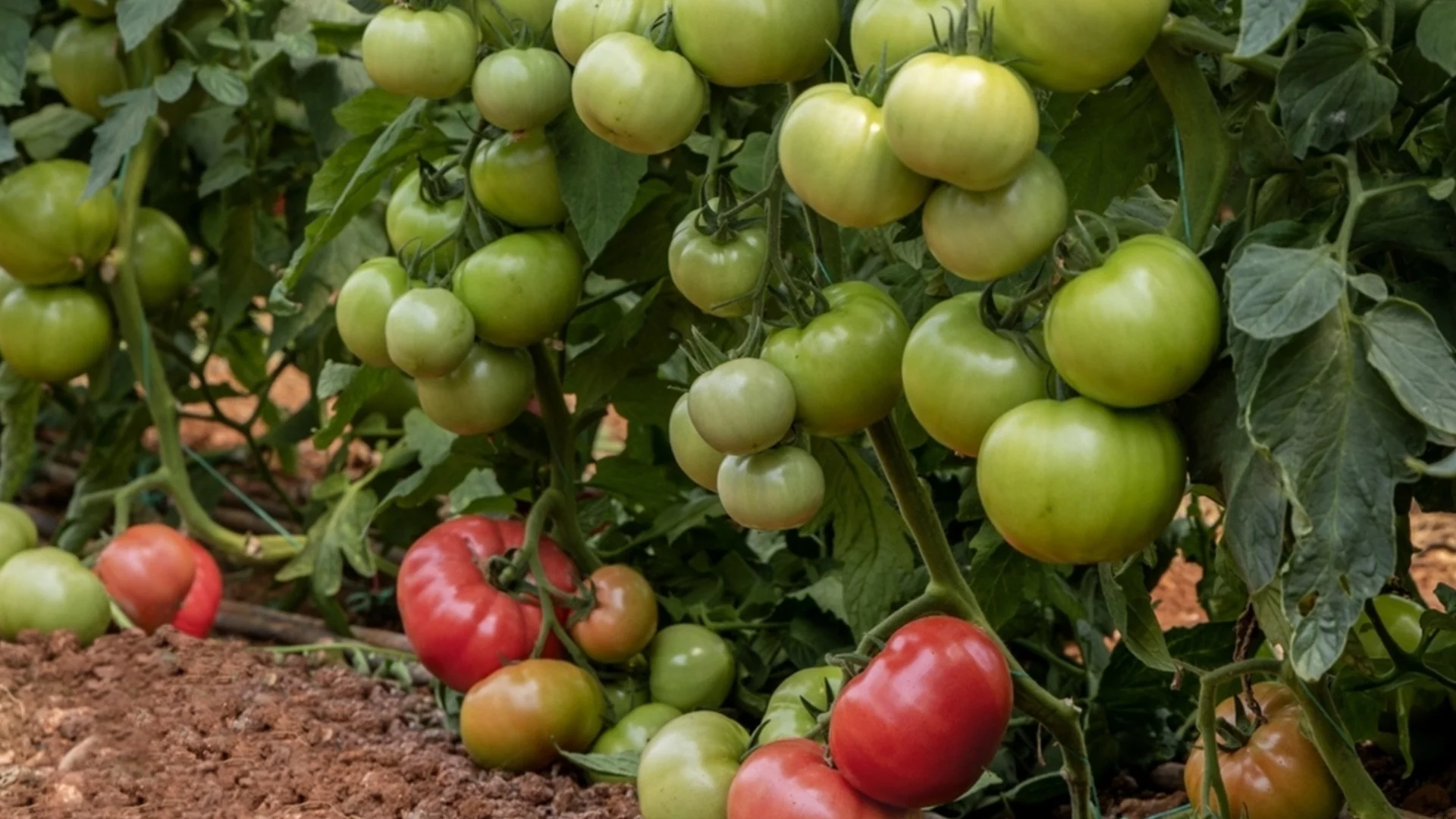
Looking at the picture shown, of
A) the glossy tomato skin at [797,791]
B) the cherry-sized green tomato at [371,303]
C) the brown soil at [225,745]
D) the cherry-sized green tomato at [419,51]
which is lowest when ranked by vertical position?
the brown soil at [225,745]

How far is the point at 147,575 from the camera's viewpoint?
1936mm

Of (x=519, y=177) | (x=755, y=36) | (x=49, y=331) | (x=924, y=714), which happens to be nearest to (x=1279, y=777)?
(x=924, y=714)

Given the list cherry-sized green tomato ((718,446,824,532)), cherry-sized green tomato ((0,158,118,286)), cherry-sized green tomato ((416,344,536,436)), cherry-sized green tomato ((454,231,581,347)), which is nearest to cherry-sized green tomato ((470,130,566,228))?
cherry-sized green tomato ((454,231,581,347))

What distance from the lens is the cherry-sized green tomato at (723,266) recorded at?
1.13 meters

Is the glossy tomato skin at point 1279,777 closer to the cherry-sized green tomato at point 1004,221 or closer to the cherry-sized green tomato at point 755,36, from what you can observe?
the cherry-sized green tomato at point 1004,221

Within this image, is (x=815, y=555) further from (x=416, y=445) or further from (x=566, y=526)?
(x=416, y=445)

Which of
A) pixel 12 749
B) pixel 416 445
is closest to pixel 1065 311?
pixel 416 445

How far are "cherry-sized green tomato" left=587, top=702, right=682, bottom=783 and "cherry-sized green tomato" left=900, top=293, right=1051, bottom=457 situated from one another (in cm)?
62

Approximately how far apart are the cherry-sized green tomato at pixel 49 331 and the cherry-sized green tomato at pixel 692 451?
3.92 ft

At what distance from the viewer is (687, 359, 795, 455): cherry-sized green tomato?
40.2 inches

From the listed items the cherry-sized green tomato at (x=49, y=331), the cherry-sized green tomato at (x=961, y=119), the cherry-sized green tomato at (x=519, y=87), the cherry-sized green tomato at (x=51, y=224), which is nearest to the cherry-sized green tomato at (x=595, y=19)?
the cherry-sized green tomato at (x=519, y=87)

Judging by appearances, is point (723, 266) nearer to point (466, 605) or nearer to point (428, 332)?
point (428, 332)

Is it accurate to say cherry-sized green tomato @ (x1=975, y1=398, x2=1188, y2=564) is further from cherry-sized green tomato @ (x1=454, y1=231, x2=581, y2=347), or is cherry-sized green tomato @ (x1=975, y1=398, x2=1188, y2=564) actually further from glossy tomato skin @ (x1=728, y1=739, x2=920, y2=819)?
cherry-sized green tomato @ (x1=454, y1=231, x2=581, y2=347)

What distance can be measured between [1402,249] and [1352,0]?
0.15 metres
